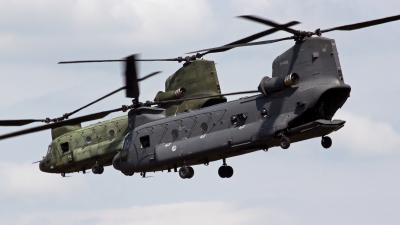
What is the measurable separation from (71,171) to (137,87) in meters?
11.4

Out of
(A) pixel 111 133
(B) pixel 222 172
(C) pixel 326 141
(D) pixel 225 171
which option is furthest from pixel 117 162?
(C) pixel 326 141

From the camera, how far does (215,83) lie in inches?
2142

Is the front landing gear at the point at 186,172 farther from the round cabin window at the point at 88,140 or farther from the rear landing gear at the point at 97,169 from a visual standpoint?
the round cabin window at the point at 88,140

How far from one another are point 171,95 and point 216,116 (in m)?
5.62

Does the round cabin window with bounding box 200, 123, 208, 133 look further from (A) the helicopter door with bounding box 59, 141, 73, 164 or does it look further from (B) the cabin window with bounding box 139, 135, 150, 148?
(A) the helicopter door with bounding box 59, 141, 73, 164

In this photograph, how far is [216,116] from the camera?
4934cm

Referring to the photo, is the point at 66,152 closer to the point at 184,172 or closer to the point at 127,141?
the point at 127,141

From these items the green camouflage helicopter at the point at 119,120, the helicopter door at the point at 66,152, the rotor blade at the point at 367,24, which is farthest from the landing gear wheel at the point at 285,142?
the helicopter door at the point at 66,152

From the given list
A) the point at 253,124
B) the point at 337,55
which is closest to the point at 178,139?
the point at 253,124

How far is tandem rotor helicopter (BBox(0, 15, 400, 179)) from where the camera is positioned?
152ft

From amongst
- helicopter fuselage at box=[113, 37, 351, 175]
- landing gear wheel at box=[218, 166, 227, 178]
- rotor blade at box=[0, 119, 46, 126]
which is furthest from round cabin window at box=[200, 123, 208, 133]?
rotor blade at box=[0, 119, 46, 126]

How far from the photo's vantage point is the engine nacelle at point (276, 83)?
46.6m

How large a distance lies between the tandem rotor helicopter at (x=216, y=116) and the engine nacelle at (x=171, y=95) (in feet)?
0.18

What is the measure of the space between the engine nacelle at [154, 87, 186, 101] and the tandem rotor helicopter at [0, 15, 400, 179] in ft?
0.18
